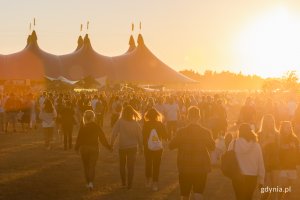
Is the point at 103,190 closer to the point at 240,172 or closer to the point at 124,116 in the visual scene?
the point at 124,116

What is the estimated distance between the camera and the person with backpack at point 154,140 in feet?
32.6

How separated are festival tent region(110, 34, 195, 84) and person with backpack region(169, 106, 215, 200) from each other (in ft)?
146

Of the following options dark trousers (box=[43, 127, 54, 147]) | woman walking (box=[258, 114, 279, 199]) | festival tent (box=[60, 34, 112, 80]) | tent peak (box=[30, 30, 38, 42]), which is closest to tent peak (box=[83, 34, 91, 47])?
festival tent (box=[60, 34, 112, 80])

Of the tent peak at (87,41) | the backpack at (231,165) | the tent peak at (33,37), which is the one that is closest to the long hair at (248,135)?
the backpack at (231,165)

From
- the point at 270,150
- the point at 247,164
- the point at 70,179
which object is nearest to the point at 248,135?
the point at 247,164

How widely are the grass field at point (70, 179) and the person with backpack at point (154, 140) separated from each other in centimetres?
47

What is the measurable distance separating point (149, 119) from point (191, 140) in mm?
3095

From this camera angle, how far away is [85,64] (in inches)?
2132

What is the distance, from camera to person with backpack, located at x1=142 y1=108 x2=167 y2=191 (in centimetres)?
993

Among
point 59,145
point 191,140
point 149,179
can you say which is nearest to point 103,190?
point 149,179

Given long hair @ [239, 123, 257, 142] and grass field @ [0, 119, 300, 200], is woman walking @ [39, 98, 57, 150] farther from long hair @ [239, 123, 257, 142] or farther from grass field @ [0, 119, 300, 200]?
long hair @ [239, 123, 257, 142]

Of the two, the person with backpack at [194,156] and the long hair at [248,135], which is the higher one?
the long hair at [248,135]

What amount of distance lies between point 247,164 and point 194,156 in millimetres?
788

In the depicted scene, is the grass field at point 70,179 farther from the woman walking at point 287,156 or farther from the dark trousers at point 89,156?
the woman walking at point 287,156
